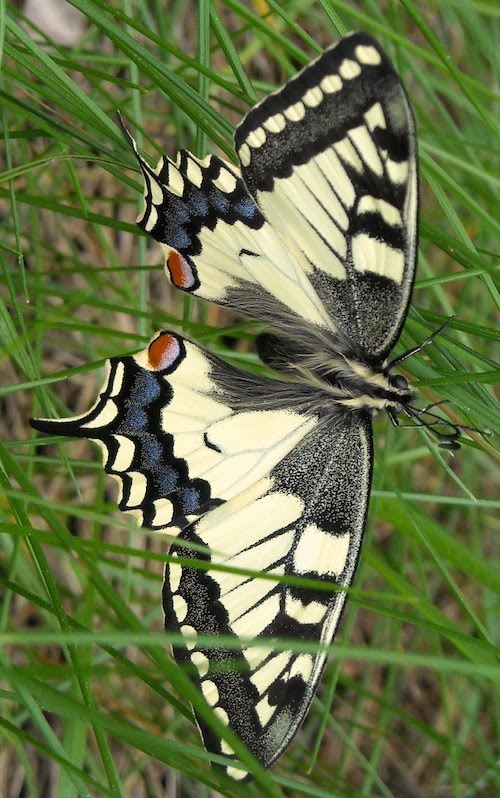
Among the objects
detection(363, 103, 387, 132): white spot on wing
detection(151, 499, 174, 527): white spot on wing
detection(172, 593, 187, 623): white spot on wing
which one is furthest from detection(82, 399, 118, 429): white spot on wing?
detection(363, 103, 387, 132): white spot on wing

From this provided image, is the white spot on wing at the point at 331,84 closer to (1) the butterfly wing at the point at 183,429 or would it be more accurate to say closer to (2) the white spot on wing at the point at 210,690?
(1) the butterfly wing at the point at 183,429

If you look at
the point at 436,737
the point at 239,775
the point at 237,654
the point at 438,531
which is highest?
the point at 438,531

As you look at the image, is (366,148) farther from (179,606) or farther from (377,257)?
(179,606)

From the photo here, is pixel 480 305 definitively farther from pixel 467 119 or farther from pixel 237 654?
pixel 237 654

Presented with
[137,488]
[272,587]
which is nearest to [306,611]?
[272,587]

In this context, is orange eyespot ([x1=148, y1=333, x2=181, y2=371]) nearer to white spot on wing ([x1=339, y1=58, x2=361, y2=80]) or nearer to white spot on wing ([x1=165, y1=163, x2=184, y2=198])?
white spot on wing ([x1=165, y1=163, x2=184, y2=198])

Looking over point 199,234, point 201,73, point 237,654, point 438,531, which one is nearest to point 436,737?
point 438,531

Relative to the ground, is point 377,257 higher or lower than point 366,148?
lower
